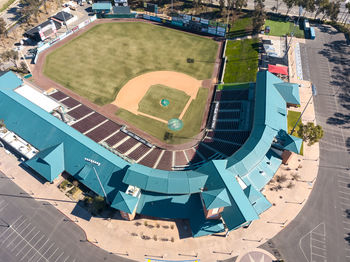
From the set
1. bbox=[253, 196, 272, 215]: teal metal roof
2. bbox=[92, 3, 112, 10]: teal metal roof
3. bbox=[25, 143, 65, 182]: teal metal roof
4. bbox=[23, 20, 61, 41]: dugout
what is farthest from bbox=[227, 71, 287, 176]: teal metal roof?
A: bbox=[23, 20, 61, 41]: dugout

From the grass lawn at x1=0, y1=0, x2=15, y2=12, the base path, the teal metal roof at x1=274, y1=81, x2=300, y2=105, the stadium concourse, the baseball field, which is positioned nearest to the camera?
the stadium concourse

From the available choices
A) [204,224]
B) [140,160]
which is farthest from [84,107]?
[204,224]

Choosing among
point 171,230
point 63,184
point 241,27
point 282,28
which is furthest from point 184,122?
point 282,28

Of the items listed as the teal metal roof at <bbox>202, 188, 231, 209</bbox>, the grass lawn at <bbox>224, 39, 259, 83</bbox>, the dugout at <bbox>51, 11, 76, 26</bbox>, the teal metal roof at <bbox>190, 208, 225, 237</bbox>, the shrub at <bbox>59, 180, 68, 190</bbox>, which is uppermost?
the dugout at <bbox>51, 11, 76, 26</bbox>

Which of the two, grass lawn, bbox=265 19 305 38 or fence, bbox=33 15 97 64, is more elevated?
grass lawn, bbox=265 19 305 38

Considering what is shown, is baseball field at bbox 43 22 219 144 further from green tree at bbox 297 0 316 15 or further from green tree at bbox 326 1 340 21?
green tree at bbox 326 1 340 21

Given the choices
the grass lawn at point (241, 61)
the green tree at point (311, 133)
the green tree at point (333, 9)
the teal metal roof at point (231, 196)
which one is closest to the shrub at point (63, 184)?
the teal metal roof at point (231, 196)

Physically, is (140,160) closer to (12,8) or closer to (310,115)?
(310,115)

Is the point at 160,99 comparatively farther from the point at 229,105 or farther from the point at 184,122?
the point at 229,105
